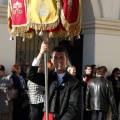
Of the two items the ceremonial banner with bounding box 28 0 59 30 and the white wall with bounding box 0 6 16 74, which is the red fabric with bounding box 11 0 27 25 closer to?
the ceremonial banner with bounding box 28 0 59 30

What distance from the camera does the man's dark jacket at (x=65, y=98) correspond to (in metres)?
4.93

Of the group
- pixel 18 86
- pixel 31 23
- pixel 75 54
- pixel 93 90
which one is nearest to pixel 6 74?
pixel 18 86

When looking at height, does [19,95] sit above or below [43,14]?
below

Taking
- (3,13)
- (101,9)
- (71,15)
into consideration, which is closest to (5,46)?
(3,13)

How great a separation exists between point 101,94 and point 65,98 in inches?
190

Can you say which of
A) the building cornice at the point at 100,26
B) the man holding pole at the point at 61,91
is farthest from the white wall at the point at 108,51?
the man holding pole at the point at 61,91

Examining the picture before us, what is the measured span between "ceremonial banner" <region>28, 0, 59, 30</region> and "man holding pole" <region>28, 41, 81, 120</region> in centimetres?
24

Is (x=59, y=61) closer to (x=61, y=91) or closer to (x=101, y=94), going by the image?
(x=61, y=91)

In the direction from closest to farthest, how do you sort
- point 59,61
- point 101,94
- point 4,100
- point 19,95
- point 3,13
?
point 59,61
point 4,100
point 19,95
point 101,94
point 3,13

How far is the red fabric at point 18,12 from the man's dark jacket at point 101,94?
4557mm

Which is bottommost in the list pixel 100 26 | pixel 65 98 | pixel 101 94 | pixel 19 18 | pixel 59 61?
pixel 101 94

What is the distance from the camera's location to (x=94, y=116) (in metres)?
9.99

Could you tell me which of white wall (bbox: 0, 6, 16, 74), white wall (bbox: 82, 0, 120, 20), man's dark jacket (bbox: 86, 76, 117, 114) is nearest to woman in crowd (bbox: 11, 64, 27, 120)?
white wall (bbox: 0, 6, 16, 74)

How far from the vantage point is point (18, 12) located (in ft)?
17.9
